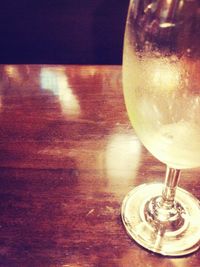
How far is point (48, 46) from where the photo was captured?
212 cm

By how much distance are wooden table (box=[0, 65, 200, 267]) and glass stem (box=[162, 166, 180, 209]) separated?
1.6 inches

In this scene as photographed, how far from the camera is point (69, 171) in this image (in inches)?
20.8

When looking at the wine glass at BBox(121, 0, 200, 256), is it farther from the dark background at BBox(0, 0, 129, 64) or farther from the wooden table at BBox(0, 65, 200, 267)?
the dark background at BBox(0, 0, 129, 64)

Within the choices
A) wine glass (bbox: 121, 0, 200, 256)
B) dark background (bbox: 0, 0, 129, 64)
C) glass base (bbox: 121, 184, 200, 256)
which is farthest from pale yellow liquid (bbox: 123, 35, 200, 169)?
dark background (bbox: 0, 0, 129, 64)

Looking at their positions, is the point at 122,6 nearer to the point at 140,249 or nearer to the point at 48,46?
the point at 48,46

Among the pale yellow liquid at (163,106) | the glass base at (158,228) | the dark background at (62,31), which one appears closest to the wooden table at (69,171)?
the glass base at (158,228)

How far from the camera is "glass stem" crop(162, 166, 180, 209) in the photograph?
46 cm

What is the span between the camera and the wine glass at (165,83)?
1.10ft

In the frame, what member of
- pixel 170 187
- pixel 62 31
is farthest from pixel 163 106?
pixel 62 31

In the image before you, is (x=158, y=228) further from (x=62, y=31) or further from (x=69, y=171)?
(x=62, y=31)

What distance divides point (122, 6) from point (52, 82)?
4.87ft

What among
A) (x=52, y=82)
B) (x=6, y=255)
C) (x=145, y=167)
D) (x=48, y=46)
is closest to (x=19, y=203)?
(x=6, y=255)

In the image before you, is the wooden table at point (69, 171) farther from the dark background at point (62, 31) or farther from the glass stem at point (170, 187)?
the dark background at point (62, 31)

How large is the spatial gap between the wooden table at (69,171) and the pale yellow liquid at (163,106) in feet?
0.41
